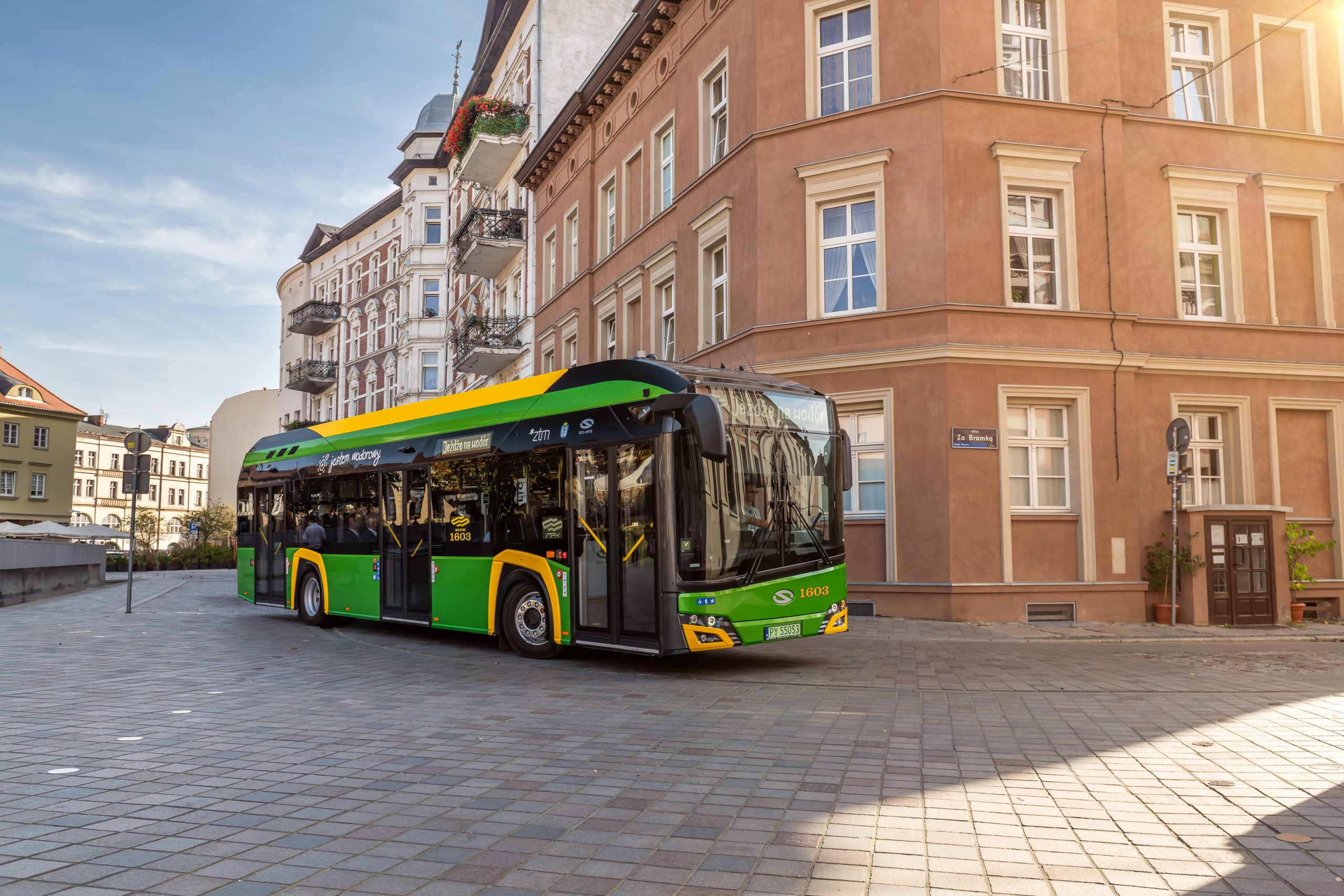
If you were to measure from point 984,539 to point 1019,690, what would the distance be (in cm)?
737

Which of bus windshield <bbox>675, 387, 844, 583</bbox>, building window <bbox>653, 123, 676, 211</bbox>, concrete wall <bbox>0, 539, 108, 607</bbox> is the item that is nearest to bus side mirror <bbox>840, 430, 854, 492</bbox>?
bus windshield <bbox>675, 387, 844, 583</bbox>

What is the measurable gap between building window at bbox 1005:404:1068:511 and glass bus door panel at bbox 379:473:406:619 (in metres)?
9.70

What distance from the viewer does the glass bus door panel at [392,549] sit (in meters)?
14.2

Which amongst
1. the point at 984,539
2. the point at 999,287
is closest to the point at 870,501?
the point at 984,539

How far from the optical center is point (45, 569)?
82.7 feet

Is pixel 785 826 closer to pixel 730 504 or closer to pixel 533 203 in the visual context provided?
pixel 730 504

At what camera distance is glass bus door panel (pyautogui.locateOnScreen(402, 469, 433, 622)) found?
1360cm

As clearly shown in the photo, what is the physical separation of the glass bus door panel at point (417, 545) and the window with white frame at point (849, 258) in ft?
25.8

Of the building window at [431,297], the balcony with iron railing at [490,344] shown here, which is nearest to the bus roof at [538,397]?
the balcony with iron railing at [490,344]

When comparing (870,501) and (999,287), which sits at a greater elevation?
(999,287)

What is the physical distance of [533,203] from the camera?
3372cm

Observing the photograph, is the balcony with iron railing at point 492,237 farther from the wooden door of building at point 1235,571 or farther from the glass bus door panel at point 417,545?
the wooden door of building at point 1235,571

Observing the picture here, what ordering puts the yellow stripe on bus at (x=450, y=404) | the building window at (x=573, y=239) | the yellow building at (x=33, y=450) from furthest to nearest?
the yellow building at (x=33, y=450)
the building window at (x=573, y=239)
the yellow stripe on bus at (x=450, y=404)

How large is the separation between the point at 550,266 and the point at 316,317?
3062 centimetres
